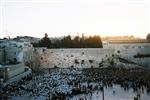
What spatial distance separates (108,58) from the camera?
3300cm

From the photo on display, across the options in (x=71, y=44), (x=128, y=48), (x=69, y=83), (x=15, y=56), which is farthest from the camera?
(x=71, y=44)

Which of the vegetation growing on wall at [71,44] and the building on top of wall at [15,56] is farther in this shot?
the vegetation growing on wall at [71,44]

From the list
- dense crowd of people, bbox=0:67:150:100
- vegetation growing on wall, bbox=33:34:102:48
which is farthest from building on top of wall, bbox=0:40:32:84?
vegetation growing on wall, bbox=33:34:102:48

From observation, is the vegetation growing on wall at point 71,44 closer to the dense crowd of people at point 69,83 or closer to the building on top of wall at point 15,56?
the building on top of wall at point 15,56

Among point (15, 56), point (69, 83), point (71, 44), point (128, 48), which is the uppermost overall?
point (71, 44)

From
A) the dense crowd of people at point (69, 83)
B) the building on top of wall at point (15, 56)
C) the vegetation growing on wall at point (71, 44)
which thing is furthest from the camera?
the vegetation growing on wall at point (71, 44)

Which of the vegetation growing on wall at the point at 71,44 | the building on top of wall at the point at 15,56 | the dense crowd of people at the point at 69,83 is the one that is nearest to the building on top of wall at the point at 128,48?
the vegetation growing on wall at the point at 71,44

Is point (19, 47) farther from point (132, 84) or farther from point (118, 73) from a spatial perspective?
point (132, 84)

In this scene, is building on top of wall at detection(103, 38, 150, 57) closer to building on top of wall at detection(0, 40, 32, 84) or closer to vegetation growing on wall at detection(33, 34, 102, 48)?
vegetation growing on wall at detection(33, 34, 102, 48)

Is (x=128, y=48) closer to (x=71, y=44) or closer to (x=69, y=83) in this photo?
(x=71, y=44)

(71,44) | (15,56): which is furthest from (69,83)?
(71,44)

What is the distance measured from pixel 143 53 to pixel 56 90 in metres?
14.7

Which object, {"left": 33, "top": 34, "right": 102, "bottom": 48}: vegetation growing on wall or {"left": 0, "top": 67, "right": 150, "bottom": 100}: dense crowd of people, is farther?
{"left": 33, "top": 34, "right": 102, "bottom": 48}: vegetation growing on wall

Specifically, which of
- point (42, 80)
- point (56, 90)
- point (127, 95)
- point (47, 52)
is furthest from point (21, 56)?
point (127, 95)
